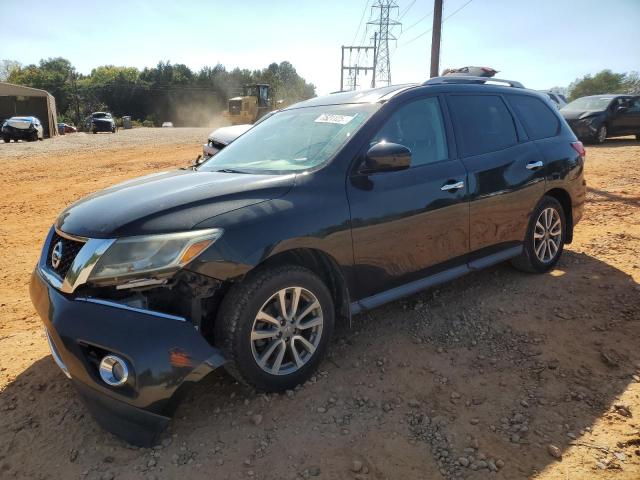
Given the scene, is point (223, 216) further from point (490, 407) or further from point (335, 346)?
point (490, 407)

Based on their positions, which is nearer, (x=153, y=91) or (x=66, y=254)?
(x=66, y=254)

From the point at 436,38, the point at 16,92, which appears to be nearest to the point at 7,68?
the point at 16,92

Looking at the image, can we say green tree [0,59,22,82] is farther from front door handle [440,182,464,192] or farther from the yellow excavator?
front door handle [440,182,464,192]

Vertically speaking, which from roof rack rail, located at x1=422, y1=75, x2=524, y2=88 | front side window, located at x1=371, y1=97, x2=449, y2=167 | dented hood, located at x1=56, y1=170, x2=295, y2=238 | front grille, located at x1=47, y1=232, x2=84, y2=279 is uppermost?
roof rack rail, located at x1=422, y1=75, x2=524, y2=88

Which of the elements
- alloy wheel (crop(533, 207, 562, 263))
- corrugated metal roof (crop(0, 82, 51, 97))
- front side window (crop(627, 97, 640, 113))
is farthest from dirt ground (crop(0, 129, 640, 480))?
corrugated metal roof (crop(0, 82, 51, 97))

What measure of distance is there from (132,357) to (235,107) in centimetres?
3708

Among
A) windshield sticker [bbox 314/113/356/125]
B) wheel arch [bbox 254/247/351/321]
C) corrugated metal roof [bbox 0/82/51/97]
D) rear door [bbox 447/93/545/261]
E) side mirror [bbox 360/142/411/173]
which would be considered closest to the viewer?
wheel arch [bbox 254/247/351/321]

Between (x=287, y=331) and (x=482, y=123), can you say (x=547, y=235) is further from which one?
(x=287, y=331)

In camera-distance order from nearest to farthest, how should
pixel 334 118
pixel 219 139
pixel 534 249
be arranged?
pixel 334 118 → pixel 534 249 → pixel 219 139

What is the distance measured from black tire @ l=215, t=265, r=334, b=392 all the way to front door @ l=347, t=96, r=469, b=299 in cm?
52

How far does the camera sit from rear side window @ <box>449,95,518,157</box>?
3.71 metres

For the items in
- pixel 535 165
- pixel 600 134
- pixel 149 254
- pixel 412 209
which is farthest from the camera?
pixel 600 134

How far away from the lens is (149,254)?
2.32 metres

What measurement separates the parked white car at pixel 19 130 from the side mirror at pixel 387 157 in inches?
1109
